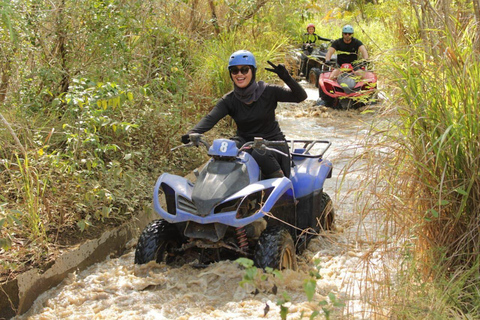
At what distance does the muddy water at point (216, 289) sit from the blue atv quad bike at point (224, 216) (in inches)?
5.9

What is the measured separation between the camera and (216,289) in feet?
13.6

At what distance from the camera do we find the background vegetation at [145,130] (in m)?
3.38

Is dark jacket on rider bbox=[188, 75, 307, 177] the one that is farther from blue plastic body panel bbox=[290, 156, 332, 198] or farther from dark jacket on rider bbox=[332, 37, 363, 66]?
dark jacket on rider bbox=[332, 37, 363, 66]

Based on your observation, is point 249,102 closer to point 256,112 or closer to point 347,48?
point 256,112

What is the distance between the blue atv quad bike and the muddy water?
149mm

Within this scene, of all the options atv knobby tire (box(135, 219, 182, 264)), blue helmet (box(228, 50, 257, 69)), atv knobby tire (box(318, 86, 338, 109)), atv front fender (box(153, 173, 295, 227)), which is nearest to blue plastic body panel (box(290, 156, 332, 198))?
atv front fender (box(153, 173, 295, 227))

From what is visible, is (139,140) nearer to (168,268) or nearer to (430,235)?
(168,268)

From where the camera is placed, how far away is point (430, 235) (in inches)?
140

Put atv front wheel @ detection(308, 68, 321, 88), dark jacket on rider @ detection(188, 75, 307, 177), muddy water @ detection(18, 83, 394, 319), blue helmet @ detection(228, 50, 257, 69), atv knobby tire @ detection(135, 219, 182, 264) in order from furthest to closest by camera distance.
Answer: atv front wheel @ detection(308, 68, 321, 88) < dark jacket on rider @ detection(188, 75, 307, 177) < blue helmet @ detection(228, 50, 257, 69) < atv knobby tire @ detection(135, 219, 182, 264) < muddy water @ detection(18, 83, 394, 319)

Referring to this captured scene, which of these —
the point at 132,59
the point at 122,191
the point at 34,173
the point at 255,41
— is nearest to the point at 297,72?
the point at 255,41

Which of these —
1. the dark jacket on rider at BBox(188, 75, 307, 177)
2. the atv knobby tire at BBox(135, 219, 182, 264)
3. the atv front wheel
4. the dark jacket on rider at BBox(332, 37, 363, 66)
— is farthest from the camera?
the atv front wheel

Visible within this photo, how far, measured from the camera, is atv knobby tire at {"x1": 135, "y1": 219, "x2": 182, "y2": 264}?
4449 millimetres

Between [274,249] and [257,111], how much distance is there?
1.50 m

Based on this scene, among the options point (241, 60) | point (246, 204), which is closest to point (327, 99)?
point (241, 60)
